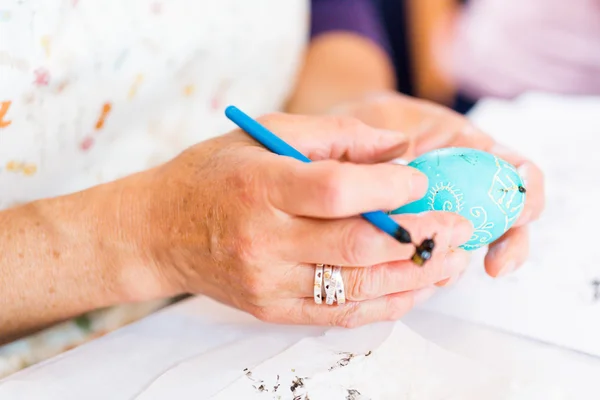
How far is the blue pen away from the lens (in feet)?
1.58

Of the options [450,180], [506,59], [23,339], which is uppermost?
[506,59]

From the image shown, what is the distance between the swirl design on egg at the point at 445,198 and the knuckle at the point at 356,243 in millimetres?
106

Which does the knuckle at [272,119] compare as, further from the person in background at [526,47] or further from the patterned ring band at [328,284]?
the person in background at [526,47]

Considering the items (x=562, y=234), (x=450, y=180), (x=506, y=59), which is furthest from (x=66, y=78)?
(x=506, y=59)

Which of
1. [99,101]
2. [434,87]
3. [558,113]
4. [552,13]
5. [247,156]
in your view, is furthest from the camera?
[434,87]

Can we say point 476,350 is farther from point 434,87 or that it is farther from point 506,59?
point 434,87

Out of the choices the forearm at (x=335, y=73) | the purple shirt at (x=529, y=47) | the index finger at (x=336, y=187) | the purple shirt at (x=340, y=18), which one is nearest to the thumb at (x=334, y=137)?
the index finger at (x=336, y=187)

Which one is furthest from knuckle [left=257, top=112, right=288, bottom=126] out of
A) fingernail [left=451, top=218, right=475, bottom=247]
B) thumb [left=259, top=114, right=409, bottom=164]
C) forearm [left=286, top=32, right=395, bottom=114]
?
forearm [left=286, top=32, right=395, bottom=114]

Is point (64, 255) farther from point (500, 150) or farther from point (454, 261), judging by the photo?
point (500, 150)

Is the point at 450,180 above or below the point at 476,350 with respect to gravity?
above

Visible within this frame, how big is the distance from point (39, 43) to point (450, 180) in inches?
18.6

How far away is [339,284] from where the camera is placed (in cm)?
53

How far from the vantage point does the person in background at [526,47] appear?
1.45 meters

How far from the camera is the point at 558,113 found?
1.05 metres
